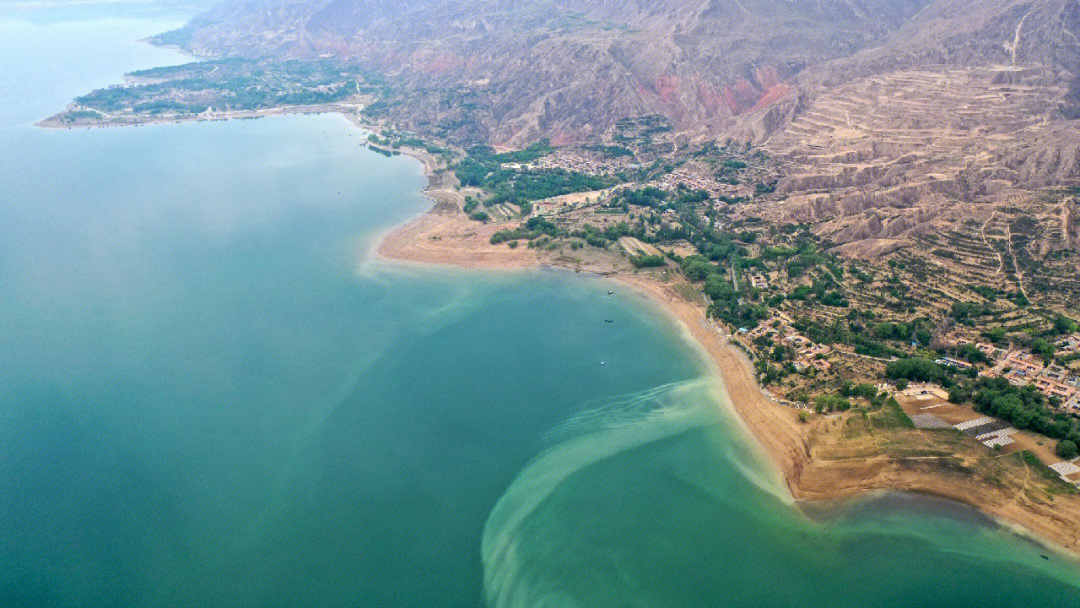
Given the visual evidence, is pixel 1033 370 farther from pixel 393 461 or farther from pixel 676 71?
pixel 676 71

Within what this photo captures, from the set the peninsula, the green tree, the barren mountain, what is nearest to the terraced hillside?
the barren mountain

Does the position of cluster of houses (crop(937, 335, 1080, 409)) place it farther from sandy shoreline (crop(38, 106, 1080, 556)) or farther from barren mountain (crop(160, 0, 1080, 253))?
barren mountain (crop(160, 0, 1080, 253))

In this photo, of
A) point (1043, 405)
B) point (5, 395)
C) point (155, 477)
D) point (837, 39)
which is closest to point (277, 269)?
point (5, 395)

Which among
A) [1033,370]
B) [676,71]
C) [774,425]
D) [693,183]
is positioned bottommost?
[774,425]

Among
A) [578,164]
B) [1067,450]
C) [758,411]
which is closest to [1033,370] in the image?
[1067,450]

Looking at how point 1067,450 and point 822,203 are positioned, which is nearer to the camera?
point 1067,450

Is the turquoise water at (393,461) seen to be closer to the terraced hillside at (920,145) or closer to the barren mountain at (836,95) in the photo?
the terraced hillside at (920,145)

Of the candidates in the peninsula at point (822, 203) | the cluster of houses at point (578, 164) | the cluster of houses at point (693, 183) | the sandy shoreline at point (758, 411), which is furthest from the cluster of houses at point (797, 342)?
the cluster of houses at point (578, 164)
